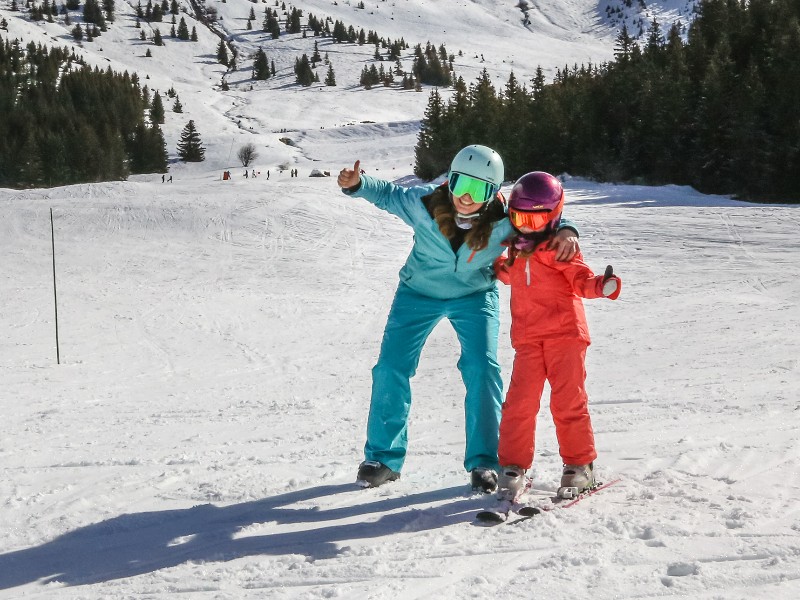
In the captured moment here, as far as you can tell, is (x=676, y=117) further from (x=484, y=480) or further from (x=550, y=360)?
(x=484, y=480)

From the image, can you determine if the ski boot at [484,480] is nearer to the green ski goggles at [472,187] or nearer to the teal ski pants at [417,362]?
the teal ski pants at [417,362]

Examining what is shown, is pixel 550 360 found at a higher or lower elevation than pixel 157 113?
lower

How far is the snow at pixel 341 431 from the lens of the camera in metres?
2.94

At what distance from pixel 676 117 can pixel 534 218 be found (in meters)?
33.4

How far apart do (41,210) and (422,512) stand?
76.0ft

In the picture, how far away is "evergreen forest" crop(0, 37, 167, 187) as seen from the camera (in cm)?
6278

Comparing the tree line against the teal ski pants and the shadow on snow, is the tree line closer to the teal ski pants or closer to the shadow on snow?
the teal ski pants

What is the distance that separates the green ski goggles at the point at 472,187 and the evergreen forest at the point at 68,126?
62973mm

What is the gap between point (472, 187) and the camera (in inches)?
155

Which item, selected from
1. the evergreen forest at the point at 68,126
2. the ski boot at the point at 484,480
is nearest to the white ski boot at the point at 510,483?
the ski boot at the point at 484,480

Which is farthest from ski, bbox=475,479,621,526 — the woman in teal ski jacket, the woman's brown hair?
the woman's brown hair

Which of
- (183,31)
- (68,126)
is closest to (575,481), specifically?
(68,126)

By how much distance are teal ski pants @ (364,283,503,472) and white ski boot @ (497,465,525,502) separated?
1.01ft

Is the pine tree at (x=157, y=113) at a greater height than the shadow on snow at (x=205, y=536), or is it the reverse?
the pine tree at (x=157, y=113)
